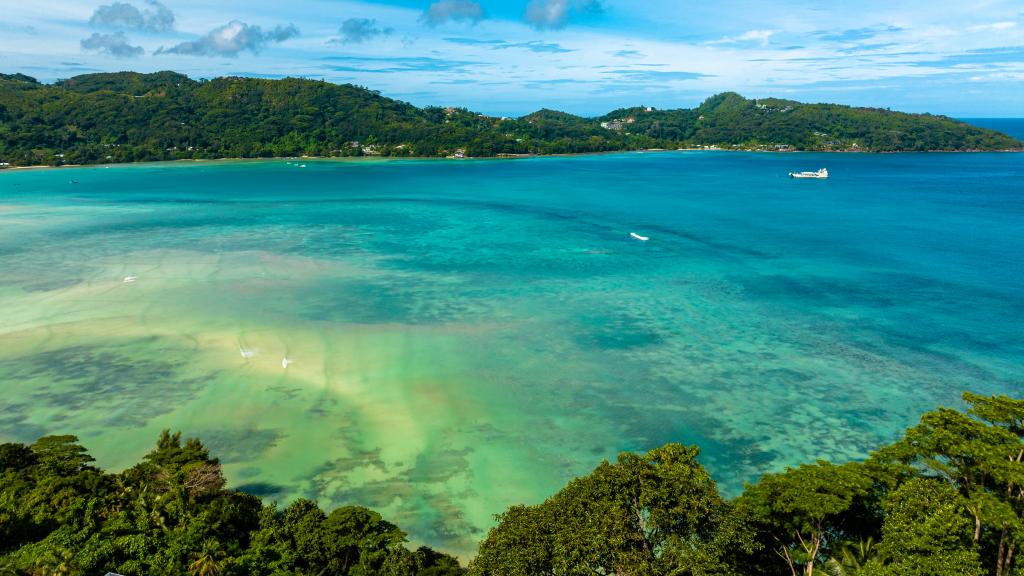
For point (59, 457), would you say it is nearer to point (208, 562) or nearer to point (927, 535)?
point (208, 562)

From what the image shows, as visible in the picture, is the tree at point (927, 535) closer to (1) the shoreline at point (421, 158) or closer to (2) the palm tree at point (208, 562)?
(2) the palm tree at point (208, 562)

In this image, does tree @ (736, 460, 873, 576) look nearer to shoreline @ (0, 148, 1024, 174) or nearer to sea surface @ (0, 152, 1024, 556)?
sea surface @ (0, 152, 1024, 556)

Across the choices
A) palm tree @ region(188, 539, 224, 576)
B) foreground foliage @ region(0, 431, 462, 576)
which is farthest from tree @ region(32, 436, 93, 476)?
palm tree @ region(188, 539, 224, 576)

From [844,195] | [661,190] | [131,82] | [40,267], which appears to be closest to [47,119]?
[131,82]

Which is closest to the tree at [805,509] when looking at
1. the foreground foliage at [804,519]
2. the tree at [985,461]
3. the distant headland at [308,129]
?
the foreground foliage at [804,519]

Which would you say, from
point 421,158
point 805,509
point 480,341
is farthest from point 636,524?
point 421,158

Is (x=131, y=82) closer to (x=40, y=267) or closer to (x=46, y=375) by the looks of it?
(x=40, y=267)

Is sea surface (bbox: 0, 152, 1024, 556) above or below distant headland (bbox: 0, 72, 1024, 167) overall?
below
